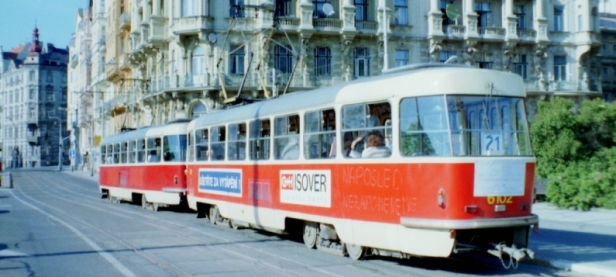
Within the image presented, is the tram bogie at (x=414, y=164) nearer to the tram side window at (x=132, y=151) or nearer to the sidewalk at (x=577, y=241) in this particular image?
the sidewalk at (x=577, y=241)

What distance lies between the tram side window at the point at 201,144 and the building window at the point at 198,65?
22.4 meters

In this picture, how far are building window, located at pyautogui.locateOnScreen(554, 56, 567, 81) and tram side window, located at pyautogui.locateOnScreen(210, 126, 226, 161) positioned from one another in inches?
1369

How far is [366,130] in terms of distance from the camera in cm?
1167

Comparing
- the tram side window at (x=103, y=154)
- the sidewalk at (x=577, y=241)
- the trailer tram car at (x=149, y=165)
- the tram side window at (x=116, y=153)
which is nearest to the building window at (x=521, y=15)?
the sidewalk at (x=577, y=241)

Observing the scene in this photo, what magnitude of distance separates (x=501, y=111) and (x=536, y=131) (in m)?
16.2

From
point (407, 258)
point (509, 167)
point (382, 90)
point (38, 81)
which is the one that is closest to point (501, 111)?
point (509, 167)

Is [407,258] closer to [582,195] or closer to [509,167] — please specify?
[509,167]

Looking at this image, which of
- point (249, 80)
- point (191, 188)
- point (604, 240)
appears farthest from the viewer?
point (249, 80)

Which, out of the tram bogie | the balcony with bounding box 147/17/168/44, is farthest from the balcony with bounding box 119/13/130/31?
the tram bogie

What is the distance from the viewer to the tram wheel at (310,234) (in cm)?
1391

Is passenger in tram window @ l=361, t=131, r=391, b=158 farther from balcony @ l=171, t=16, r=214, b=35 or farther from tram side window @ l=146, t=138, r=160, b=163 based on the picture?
balcony @ l=171, t=16, r=214, b=35

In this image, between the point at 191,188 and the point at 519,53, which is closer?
the point at 191,188

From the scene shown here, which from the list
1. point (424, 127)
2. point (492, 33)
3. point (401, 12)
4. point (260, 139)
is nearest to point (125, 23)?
point (401, 12)

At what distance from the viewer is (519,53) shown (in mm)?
46562
